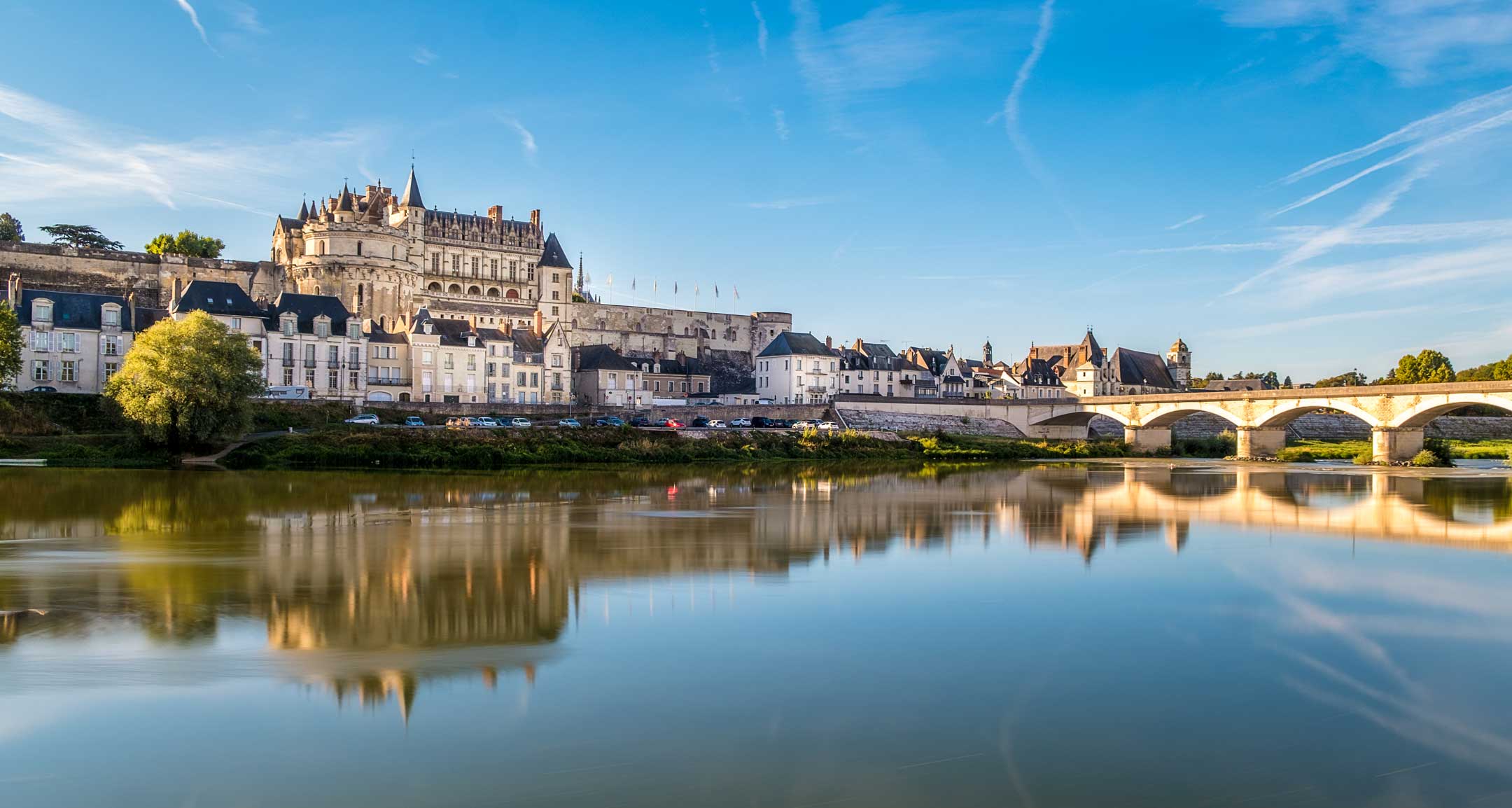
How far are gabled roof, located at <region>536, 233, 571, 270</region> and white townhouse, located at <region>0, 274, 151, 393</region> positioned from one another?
32.0 meters

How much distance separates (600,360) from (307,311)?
43.6 feet

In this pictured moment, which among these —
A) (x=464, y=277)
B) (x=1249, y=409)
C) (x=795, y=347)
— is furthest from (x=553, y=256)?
(x=1249, y=409)

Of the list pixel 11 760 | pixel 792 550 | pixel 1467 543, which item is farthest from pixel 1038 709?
pixel 1467 543

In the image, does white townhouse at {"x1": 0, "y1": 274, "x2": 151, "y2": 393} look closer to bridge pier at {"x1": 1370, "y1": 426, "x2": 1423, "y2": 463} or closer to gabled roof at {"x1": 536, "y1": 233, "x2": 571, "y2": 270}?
gabled roof at {"x1": 536, "y1": 233, "x2": 571, "y2": 270}

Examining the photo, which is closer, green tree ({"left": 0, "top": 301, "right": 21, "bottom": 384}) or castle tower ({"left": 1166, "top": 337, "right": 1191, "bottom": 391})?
green tree ({"left": 0, "top": 301, "right": 21, "bottom": 384})

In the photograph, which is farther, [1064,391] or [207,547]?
[1064,391]

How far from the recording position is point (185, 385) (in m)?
27.6

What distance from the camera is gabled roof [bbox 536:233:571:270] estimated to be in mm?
67562

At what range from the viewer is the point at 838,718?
272 inches

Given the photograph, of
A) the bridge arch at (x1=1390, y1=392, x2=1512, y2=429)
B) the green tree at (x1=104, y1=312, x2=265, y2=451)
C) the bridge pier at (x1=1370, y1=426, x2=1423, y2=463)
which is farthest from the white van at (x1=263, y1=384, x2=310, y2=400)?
the bridge arch at (x1=1390, y1=392, x2=1512, y2=429)

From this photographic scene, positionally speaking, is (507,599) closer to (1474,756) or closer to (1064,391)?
(1474,756)

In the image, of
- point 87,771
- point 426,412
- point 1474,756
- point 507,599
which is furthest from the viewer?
point 426,412

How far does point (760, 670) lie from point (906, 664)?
3.72 feet

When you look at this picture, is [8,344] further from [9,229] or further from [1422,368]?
[1422,368]
